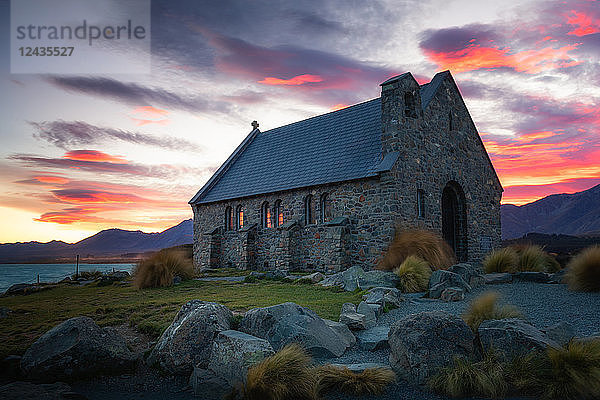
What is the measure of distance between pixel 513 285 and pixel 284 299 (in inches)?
308

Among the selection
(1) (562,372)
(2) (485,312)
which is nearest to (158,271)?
(2) (485,312)

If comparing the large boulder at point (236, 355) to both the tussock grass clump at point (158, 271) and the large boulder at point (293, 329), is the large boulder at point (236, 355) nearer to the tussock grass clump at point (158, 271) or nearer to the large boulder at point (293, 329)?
the large boulder at point (293, 329)

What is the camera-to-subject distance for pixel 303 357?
6.41 meters

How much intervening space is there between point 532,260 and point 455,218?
6.61m

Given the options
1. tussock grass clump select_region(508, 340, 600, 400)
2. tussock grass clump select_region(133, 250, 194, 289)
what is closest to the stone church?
tussock grass clump select_region(133, 250, 194, 289)

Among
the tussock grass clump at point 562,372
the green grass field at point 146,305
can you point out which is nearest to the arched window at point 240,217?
the green grass field at point 146,305

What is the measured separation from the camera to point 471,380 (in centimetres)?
585

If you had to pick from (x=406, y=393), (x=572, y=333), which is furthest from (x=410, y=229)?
(x=406, y=393)

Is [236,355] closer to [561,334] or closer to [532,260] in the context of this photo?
[561,334]

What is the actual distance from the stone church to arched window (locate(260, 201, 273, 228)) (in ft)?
0.21

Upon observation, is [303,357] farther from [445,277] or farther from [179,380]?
[445,277]

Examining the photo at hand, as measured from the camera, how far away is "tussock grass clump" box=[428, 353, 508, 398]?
18.9ft

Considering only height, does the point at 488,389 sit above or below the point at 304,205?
below

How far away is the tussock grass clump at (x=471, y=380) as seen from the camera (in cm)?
575
